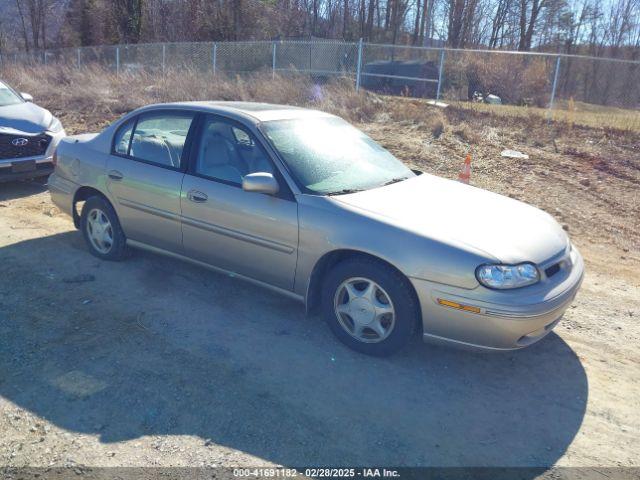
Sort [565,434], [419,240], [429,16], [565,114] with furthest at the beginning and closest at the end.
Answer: [429,16], [565,114], [419,240], [565,434]

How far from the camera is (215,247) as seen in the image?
4.50 meters

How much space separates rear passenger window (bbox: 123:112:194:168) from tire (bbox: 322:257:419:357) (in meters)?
1.83

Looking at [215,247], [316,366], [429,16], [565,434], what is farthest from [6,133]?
[429,16]

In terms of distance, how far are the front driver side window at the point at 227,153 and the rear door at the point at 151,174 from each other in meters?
0.19

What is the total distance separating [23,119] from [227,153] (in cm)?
509

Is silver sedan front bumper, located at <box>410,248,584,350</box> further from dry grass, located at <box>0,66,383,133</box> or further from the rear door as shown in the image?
dry grass, located at <box>0,66,383,133</box>

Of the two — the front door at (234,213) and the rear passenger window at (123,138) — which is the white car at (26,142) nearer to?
the rear passenger window at (123,138)

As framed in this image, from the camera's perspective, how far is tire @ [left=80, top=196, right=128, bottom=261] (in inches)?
208

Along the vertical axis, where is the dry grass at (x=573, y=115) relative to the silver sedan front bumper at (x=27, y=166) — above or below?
above

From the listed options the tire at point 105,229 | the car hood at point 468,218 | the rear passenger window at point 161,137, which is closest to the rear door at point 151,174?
the rear passenger window at point 161,137

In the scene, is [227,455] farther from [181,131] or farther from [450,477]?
[181,131]

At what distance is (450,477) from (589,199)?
21.6 feet

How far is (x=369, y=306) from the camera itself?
149 inches

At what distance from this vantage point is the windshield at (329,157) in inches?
165
